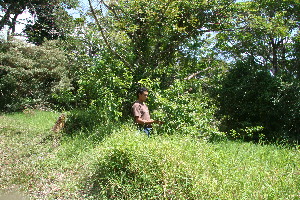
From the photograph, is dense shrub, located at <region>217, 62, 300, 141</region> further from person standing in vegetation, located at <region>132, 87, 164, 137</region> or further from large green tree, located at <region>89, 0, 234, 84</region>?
person standing in vegetation, located at <region>132, 87, 164, 137</region>

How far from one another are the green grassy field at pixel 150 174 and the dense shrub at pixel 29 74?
6776 mm

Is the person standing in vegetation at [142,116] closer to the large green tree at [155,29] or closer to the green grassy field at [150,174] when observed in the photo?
the green grassy field at [150,174]

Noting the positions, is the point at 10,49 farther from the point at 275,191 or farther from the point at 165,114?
the point at 275,191

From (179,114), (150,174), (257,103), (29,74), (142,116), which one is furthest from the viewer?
(29,74)

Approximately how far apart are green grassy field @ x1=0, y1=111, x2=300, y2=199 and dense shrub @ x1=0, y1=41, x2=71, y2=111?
678cm

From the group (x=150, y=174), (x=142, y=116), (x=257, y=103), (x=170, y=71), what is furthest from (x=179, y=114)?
(x=257, y=103)

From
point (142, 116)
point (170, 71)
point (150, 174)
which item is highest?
point (170, 71)

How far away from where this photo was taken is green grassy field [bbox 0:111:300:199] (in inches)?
118

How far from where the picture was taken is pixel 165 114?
5.58 m

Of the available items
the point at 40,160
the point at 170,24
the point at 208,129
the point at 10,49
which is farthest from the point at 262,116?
the point at 10,49

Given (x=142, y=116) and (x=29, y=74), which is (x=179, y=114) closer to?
(x=142, y=116)

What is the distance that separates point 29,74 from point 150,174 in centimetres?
968

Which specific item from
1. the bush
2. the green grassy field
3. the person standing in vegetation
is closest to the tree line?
the bush

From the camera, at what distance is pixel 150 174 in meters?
3.23
